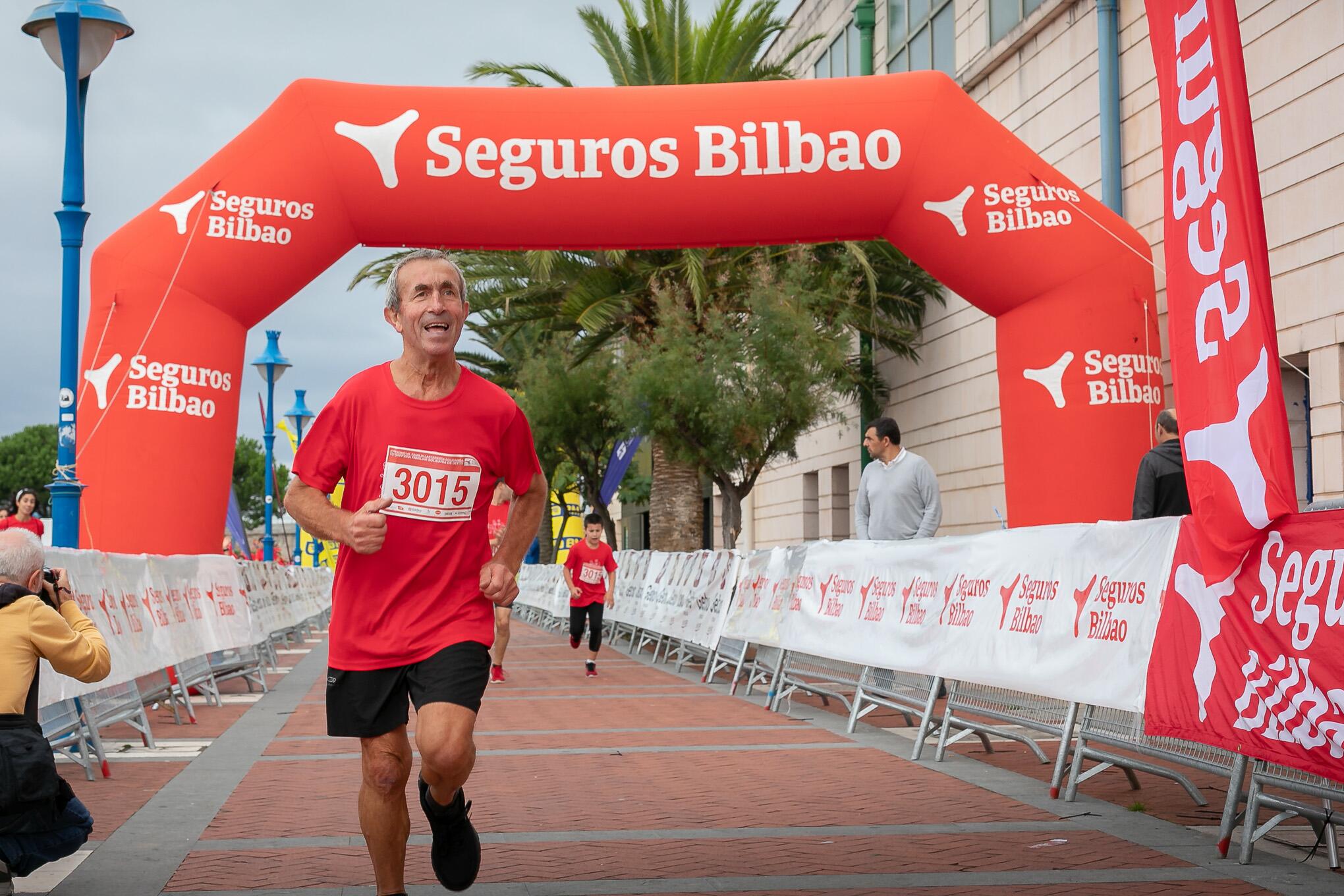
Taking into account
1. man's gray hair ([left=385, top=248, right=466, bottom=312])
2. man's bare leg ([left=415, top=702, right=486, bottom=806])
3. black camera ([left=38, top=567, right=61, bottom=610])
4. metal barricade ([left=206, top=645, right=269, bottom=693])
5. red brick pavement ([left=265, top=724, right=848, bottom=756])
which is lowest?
red brick pavement ([left=265, top=724, right=848, bottom=756])

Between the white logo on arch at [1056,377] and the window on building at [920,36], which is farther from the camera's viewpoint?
the window on building at [920,36]

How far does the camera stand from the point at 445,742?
14.7ft

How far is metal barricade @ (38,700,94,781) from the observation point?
8.00 meters

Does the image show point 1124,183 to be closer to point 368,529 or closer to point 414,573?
point 414,573

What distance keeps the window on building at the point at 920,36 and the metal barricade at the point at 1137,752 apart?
17332mm

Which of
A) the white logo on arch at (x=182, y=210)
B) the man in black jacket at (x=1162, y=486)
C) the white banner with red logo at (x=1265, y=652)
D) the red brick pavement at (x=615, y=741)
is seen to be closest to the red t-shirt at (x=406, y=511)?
the white banner with red logo at (x=1265, y=652)

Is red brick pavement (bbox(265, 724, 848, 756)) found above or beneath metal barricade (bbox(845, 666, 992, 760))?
beneath

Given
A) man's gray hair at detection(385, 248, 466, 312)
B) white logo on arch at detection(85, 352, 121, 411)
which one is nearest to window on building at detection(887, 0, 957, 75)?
white logo on arch at detection(85, 352, 121, 411)

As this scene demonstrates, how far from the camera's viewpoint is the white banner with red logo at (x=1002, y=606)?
22.0ft

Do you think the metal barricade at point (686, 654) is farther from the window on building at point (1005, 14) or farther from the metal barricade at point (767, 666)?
the window on building at point (1005, 14)

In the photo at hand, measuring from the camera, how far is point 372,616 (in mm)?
4617

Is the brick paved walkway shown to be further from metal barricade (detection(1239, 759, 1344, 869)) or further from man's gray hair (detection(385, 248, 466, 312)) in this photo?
man's gray hair (detection(385, 248, 466, 312))

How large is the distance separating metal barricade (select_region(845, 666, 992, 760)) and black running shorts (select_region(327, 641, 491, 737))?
496cm

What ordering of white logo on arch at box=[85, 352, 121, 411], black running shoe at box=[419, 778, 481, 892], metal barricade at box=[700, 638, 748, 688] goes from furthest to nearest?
metal barricade at box=[700, 638, 748, 688]
white logo on arch at box=[85, 352, 121, 411]
black running shoe at box=[419, 778, 481, 892]
